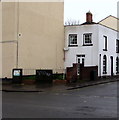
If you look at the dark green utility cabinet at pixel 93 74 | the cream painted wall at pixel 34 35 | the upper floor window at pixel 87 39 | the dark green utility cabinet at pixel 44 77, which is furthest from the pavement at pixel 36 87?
the upper floor window at pixel 87 39

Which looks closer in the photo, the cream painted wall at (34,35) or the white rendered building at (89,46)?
the cream painted wall at (34,35)

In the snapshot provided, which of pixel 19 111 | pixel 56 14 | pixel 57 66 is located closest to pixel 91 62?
pixel 57 66

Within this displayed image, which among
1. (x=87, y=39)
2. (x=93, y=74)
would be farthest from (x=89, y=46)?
(x=93, y=74)

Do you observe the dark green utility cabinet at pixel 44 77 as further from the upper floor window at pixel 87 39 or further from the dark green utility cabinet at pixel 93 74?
the upper floor window at pixel 87 39

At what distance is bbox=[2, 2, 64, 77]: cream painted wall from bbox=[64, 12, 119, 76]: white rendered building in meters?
0.99

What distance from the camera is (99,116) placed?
1011 centimetres

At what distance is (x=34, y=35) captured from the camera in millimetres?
30734

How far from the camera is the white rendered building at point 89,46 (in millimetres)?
34594

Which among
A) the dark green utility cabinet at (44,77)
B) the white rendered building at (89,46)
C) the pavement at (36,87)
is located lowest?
the pavement at (36,87)

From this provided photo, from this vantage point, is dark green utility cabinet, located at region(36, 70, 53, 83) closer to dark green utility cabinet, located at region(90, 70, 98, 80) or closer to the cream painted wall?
the cream painted wall

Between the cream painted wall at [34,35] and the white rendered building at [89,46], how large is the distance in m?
0.99

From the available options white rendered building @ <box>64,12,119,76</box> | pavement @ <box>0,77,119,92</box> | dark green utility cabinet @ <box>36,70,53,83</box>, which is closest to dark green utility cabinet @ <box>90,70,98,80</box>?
white rendered building @ <box>64,12,119,76</box>

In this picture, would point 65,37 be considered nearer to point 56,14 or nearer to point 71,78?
point 56,14

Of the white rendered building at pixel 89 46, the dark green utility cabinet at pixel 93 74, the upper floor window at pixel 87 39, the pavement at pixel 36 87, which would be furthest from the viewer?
the upper floor window at pixel 87 39
